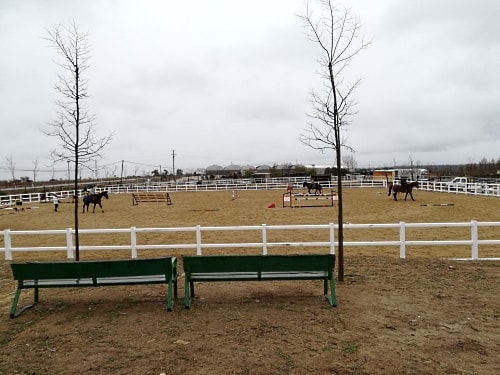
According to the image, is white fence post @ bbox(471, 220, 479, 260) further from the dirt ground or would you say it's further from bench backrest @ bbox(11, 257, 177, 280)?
bench backrest @ bbox(11, 257, 177, 280)

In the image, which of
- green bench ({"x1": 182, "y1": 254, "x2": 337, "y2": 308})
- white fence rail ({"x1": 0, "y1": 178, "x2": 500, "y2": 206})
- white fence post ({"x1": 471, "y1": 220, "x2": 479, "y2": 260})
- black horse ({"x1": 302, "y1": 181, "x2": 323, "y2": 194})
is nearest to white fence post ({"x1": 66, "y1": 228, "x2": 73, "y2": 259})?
green bench ({"x1": 182, "y1": 254, "x2": 337, "y2": 308})

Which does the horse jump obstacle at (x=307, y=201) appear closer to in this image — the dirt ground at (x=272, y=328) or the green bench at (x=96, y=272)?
the dirt ground at (x=272, y=328)

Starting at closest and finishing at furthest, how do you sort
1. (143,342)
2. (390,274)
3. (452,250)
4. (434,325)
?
1. (143,342)
2. (434,325)
3. (390,274)
4. (452,250)

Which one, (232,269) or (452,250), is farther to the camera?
(452,250)

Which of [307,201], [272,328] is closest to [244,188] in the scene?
[307,201]

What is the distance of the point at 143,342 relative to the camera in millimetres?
4777

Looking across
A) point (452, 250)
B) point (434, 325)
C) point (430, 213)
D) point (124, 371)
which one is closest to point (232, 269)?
point (124, 371)

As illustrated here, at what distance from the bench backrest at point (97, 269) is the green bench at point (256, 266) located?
419 mm

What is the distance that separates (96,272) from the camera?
6.06 meters

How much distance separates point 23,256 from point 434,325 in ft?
37.9

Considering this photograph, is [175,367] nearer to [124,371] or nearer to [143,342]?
[124,371]

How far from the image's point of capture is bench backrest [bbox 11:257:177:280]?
600 cm

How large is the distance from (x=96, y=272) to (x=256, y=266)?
2.50 m

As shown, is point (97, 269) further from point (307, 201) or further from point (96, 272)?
point (307, 201)
